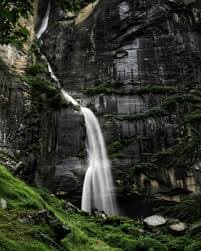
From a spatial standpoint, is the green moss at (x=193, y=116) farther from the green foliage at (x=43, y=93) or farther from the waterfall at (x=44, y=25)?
the waterfall at (x=44, y=25)

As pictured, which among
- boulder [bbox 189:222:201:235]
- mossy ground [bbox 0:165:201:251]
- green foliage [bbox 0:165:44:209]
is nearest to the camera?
mossy ground [bbox 0:165:201:251]

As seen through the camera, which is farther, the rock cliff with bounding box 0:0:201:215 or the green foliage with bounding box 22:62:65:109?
the green foliage with bounding box 22:62:65:109

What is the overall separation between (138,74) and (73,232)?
61.0 ft

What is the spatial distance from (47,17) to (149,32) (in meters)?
11.9

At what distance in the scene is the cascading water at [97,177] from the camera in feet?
68.9

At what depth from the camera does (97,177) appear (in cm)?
2214

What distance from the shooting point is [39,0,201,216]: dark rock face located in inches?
868

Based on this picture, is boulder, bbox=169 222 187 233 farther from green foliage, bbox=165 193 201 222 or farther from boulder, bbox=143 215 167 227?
green foliage, bbox=165 193 201 222

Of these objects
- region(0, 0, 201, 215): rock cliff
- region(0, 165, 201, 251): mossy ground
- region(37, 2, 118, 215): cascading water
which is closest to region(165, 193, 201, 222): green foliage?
region(0, 165, 201, 251): mossy ground

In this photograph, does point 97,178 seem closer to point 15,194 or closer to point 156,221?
point 156,221

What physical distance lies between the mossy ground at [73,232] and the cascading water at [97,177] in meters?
3.88

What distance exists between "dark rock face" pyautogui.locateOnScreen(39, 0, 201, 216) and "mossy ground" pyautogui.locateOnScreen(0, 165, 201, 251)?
5.67 m

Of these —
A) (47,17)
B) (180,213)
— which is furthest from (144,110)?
(47,17)

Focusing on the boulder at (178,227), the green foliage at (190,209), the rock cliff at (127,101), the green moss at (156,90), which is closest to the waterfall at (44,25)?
the rock cliff at (127,101)
